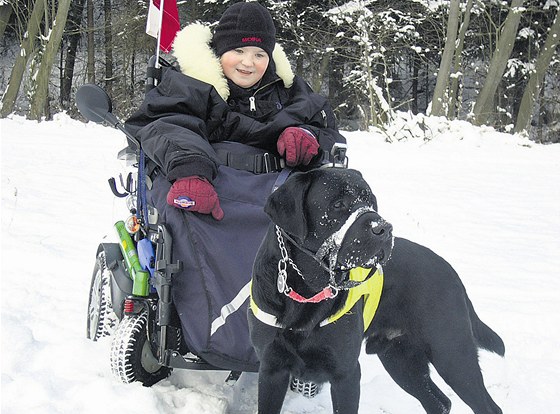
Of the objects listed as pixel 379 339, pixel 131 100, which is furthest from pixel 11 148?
pixel 131 100

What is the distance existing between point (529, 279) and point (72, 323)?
2.96m

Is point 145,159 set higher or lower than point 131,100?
higher

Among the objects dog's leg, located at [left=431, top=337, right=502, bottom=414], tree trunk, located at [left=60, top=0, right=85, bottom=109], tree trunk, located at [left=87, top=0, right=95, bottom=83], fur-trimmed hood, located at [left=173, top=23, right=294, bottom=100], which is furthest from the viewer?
tree trunk, located at [left=60, top=0, right=85, bottom=109]

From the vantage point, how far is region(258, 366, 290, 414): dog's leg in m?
2.25

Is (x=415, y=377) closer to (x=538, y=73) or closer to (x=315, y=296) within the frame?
(x=315, y=296)

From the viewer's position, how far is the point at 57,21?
13328mm

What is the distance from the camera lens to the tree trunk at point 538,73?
15812mm

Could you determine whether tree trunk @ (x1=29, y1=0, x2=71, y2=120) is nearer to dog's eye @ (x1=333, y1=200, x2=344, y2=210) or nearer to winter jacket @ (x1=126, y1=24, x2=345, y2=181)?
winter jacket @ (x1=126, y1=24, x2=345, y2=181)

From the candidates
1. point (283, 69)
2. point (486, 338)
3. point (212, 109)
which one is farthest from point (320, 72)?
point (486, 338)

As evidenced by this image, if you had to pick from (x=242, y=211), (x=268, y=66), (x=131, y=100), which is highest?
(x=268, y=66)

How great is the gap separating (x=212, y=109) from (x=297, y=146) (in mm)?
475

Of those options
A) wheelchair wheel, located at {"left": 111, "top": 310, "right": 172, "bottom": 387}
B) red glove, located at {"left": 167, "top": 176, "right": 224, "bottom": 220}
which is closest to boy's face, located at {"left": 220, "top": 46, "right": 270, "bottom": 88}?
red glove, located at {"left": 167, "top": 176, "right": 224, "bottom": 220}

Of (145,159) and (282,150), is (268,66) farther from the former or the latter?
(145,159)

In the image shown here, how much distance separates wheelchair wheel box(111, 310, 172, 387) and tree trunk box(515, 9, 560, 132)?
15.0 metres
